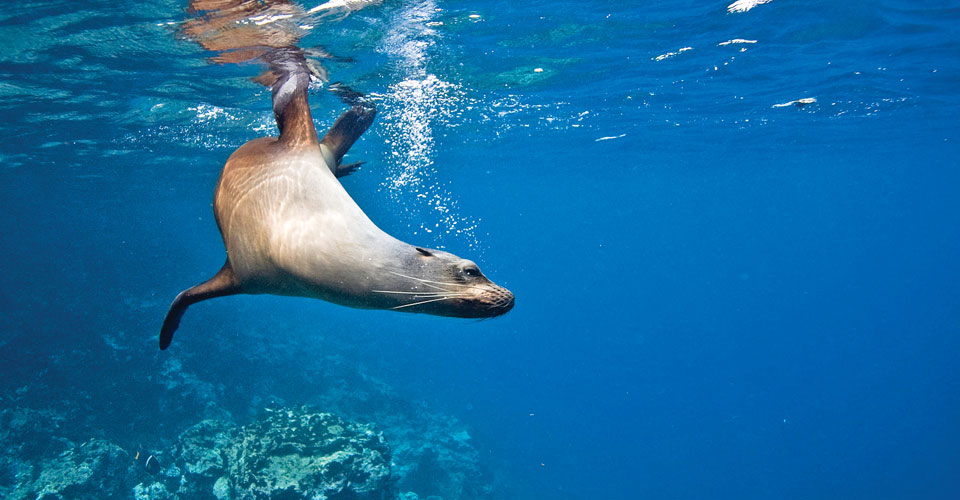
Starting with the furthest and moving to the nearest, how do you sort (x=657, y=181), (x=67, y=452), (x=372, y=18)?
1. (x=657, y=181)
2. (x=67, y=452)
3. (x=372, y=18)

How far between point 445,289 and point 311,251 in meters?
0.71

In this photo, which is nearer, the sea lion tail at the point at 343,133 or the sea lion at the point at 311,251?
the sea lion at the point at 311,251

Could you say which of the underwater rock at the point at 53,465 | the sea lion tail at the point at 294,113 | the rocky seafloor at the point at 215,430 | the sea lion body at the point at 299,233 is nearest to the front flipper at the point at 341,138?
the sea lion tail at the point at 294,113

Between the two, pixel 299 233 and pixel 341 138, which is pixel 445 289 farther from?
pixel 341 138

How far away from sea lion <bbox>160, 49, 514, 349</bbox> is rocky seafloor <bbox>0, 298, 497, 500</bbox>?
728cm

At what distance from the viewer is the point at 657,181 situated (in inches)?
1594

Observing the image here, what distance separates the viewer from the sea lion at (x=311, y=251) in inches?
80.4

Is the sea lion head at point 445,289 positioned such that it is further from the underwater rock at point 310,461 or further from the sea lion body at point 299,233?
the underwater rock at point 310,461

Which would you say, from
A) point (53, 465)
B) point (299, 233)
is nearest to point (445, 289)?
point (299, 233)

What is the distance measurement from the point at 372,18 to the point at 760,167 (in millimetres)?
33162

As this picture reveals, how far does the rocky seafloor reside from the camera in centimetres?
977

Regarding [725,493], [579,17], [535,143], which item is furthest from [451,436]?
[725,493]

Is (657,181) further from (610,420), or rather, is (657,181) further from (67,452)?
(67,452)

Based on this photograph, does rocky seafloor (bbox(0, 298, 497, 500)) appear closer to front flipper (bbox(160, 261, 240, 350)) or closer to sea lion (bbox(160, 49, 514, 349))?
front flipper (bbox(160, 261, 240, 350))
